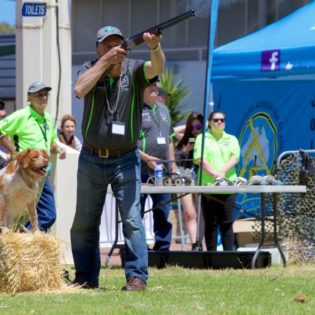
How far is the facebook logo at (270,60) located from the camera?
14000 mm

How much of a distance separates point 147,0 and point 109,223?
1332 centimetres

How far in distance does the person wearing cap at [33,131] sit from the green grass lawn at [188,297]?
4.45ft

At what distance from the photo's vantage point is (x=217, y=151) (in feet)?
46.5

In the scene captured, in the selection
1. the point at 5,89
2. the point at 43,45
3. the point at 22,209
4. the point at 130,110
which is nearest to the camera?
the point at 130,110

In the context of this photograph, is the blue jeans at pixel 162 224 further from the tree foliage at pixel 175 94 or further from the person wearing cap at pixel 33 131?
the tree foliage at pixel 175 94

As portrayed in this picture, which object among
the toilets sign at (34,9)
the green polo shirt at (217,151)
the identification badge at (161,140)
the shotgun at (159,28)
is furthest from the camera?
the green polo shirt at (217,151)

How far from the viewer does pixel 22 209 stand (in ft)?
35.7

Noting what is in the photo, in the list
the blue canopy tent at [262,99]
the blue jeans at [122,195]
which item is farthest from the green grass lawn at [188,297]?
the blue canopy tent at [262,99]

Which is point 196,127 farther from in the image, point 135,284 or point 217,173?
point 135,284

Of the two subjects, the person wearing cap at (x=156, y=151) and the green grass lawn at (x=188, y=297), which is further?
the person wearing cap at (x=156, y=151)

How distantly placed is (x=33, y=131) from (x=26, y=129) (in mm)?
76

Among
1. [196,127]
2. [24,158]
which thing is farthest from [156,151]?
[24,158]

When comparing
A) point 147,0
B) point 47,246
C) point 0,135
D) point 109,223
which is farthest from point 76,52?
point 47,246

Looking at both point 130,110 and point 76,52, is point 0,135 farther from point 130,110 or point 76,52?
point 76,52
